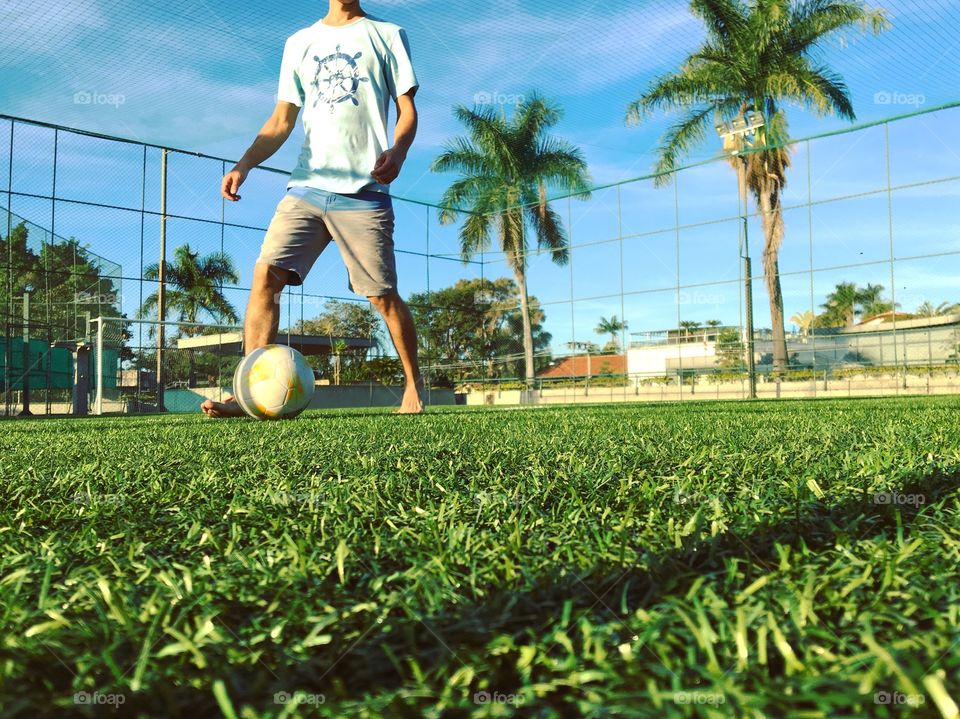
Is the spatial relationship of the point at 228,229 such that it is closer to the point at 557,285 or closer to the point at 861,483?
the point at 557,285

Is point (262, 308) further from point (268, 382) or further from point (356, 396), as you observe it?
point (356, 396)

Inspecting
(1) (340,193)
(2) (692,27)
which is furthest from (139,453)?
(2) (692,27)

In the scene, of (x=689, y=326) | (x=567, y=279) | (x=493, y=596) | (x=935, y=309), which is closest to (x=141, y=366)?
(x=567, y=279)

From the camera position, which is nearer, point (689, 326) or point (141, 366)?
point (141, 366)

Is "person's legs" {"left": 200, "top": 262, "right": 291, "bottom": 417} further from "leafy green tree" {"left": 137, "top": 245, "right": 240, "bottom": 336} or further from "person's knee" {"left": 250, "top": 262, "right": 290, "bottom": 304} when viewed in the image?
"leafy green tree" {"left": 137, "top": 245, "right": 240, "bottom": 336}

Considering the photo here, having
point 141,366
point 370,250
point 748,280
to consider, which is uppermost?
point 748,280

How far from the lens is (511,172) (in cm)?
2481

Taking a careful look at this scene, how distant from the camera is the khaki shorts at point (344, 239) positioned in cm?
416

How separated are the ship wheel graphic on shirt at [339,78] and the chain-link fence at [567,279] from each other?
12352 mm

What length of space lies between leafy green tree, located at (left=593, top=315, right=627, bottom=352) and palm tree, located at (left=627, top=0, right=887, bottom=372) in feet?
13.8

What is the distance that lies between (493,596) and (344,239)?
3747 mm

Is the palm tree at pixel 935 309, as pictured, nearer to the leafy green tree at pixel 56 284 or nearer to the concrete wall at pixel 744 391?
the concrete wall at pixel 744 391

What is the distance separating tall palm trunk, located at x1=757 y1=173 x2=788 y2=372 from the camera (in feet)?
67.0

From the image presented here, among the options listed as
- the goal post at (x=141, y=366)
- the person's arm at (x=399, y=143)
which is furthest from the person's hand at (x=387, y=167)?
the goal post at (x=141, y=366)
